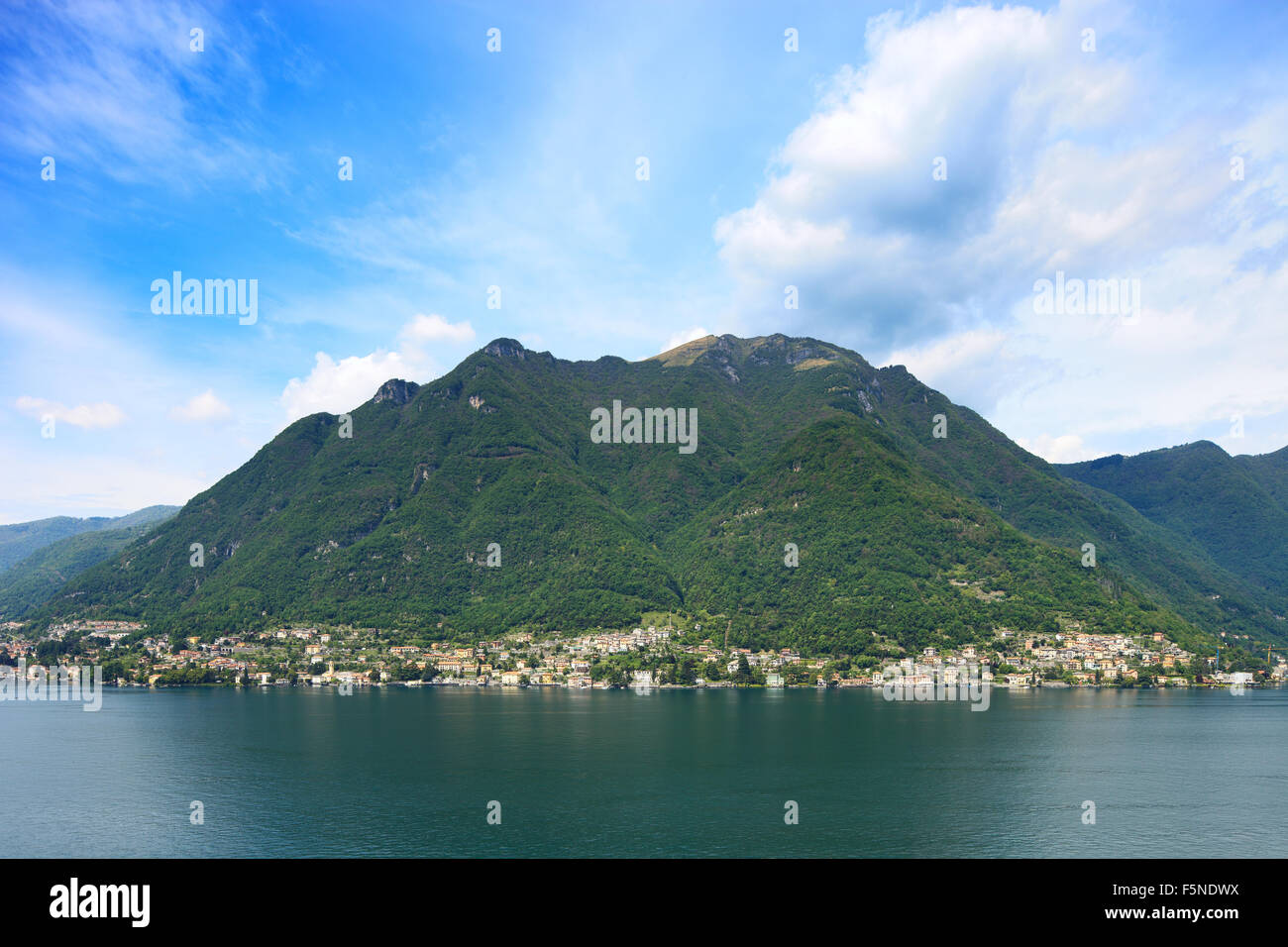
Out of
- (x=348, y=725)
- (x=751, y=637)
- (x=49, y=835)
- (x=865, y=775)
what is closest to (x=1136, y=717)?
(x=865, y=775)

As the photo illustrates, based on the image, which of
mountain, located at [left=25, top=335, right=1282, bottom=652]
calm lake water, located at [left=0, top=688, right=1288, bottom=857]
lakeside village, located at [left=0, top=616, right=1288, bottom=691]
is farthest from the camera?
mountain, located at [left=25, top=335, right=1282, bottom=652]

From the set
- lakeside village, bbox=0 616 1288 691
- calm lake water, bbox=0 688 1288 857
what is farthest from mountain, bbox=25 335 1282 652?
calm lake water, bbox=0 688 1288 857

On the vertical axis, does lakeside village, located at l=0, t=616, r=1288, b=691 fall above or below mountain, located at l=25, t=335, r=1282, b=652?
below

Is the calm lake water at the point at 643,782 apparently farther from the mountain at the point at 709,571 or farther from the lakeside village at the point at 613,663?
the mountain at the point at 709,571

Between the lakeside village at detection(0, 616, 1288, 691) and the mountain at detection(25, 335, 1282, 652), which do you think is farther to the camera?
the mountain at detection(25, 335, 1282, 652)

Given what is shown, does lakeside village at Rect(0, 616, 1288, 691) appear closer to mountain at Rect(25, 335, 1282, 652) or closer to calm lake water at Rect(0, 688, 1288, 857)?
mountain at Rect(25, 335, 1282, 652)

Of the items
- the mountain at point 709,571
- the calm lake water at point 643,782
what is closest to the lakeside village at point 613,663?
the mountain at point 709,571

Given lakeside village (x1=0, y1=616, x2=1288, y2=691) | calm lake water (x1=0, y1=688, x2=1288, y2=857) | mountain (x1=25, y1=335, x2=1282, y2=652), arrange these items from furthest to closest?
mountain (x1=25, y1=335, x2=1282, y2=652)
lakeside village (x1=0, y1=616, x2=1288, y2=691)
calm lake water (x1=0, y1=688, x2=1288, y2=857)
